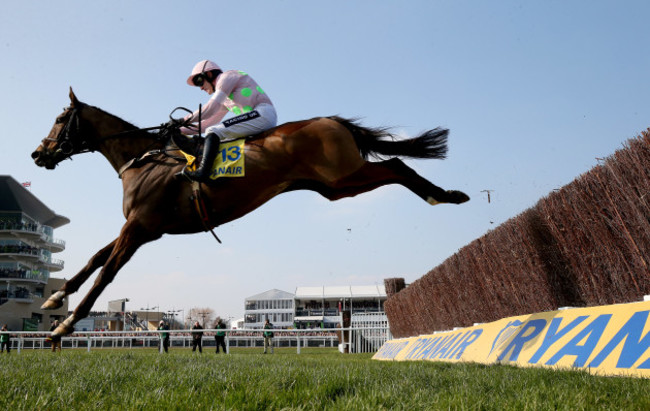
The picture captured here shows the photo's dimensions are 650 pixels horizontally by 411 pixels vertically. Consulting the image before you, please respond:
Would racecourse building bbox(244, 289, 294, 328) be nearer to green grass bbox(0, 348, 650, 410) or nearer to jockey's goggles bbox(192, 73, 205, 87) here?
jockey's goggles bbox(192, 73, 205, 87)

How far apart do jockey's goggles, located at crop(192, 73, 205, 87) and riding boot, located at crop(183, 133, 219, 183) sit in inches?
30.2

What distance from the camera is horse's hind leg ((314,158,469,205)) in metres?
5.01

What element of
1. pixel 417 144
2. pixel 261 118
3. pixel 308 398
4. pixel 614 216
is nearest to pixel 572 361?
pixel 614 216

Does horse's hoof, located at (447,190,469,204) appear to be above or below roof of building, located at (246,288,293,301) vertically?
below

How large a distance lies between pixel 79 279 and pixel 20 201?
Answer: 6662 centimetres

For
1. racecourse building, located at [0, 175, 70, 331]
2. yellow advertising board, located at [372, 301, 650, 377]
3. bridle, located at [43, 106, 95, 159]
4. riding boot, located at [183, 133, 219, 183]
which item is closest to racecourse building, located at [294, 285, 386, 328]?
racecourse building, located at [0, 175, 70, 331]

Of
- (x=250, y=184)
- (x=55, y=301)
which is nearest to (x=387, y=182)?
(x=250, y=184)

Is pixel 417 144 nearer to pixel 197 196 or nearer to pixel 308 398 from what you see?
pixel 197 196

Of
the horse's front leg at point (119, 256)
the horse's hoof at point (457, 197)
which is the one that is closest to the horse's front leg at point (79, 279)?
the horse's front leg at point (119, 256)

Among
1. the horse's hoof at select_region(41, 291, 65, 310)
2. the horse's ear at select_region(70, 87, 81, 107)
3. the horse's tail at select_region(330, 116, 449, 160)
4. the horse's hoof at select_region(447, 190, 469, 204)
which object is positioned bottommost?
the horse's hoof at select_region(41, 291, 65, 310)

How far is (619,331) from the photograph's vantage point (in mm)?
4449

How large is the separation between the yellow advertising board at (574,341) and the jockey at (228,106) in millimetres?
3825

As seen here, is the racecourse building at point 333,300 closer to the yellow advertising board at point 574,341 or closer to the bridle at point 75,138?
the yellow advertising board at point 574,341

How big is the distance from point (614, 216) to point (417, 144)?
2.32 meters
